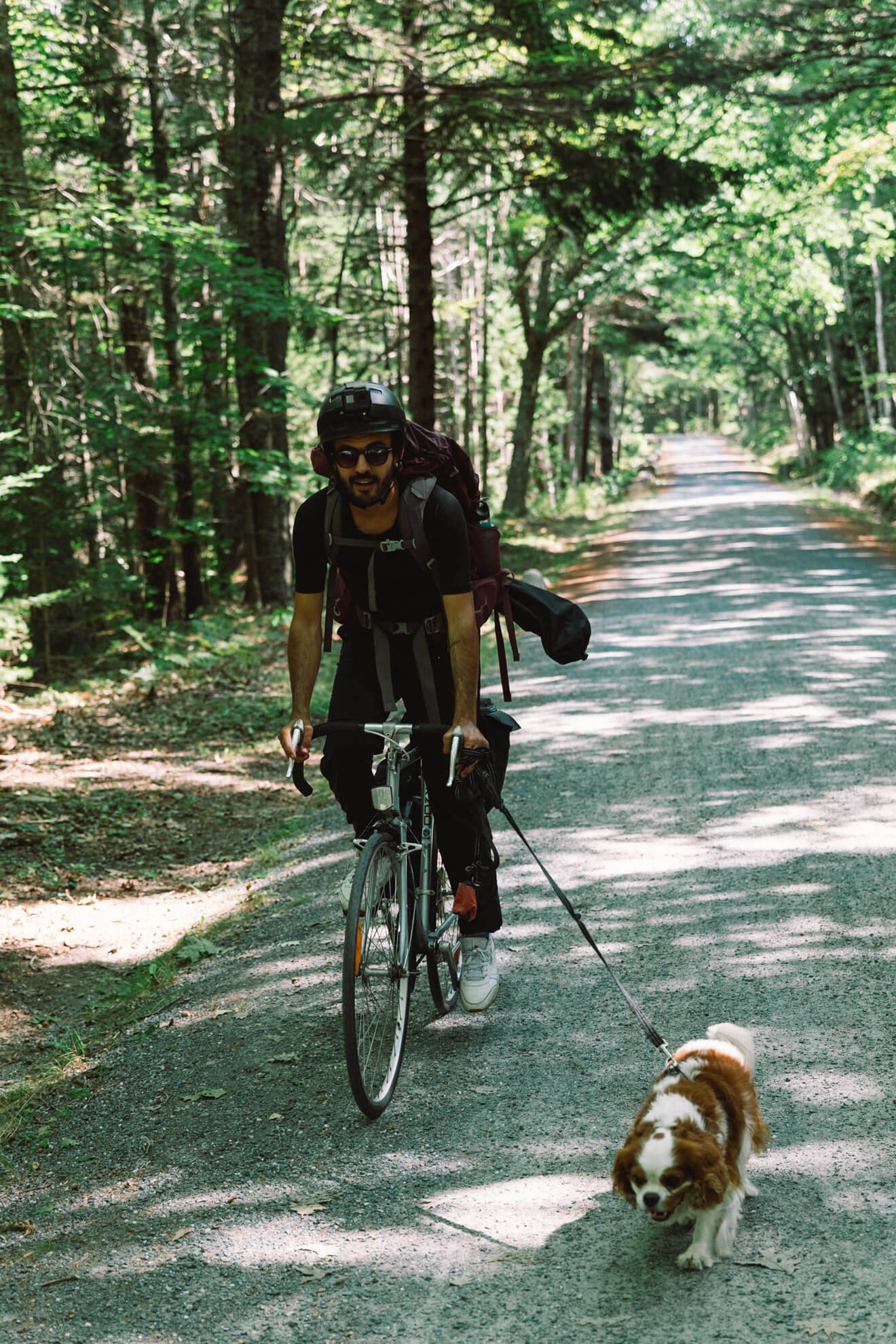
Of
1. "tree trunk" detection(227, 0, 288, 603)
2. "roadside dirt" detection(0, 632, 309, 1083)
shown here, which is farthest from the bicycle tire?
"tree trunk" detection(227, 0, 288, 603)

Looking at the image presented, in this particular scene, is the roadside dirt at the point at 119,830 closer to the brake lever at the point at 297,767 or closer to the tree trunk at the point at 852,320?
the brake lever at the point at 297,767

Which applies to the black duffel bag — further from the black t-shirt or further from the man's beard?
the man's beard

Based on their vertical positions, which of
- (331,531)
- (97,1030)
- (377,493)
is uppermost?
(377,493)

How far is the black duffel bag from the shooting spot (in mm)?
4438

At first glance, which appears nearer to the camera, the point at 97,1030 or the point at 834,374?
the point at 97,1030

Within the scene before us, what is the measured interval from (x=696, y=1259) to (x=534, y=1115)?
972 millimetres

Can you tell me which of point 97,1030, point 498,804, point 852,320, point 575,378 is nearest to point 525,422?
point 575,378

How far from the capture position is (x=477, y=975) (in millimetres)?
4820

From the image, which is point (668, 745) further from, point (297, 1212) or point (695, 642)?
point (297, 1212)

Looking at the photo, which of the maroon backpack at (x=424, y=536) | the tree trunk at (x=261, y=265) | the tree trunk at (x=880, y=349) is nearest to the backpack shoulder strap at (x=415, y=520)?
the maroon backpack at (x=424, y=536)

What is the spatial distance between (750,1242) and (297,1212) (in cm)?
126

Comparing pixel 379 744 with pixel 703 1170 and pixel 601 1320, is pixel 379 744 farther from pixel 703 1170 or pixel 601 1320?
pixel 601 1320

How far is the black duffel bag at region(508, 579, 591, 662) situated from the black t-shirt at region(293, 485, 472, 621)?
1.33ft

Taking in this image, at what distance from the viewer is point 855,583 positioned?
15.4 metres
